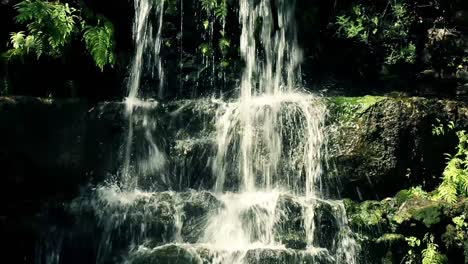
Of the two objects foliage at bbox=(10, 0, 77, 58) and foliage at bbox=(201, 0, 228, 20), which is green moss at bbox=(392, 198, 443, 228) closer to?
foliage at bbox=(201, 0, 228, 20)

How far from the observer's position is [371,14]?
862cm

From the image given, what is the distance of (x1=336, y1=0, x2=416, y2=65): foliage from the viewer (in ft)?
27.0

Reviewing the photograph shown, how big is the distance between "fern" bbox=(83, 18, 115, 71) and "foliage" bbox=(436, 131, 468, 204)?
14.7 ft

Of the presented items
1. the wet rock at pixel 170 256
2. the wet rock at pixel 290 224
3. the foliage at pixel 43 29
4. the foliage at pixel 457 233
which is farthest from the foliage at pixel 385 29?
the wet rock at pixel 170 256

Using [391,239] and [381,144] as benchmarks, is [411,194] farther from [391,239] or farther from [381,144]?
[391,239]

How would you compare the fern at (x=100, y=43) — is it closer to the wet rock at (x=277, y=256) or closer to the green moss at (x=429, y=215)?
the wet rock at (x=277, y=256)

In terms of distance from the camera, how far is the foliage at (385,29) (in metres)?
8.23

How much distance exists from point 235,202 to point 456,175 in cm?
257

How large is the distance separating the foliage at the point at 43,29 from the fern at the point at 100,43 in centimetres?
27

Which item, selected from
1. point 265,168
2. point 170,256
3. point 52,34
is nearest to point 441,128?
point 265,168

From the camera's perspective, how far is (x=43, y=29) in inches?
275

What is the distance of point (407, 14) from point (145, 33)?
399 cm

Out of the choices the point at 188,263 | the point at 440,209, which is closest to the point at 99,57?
the point at 188,263

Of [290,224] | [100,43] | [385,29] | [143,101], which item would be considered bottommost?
[290,224]
